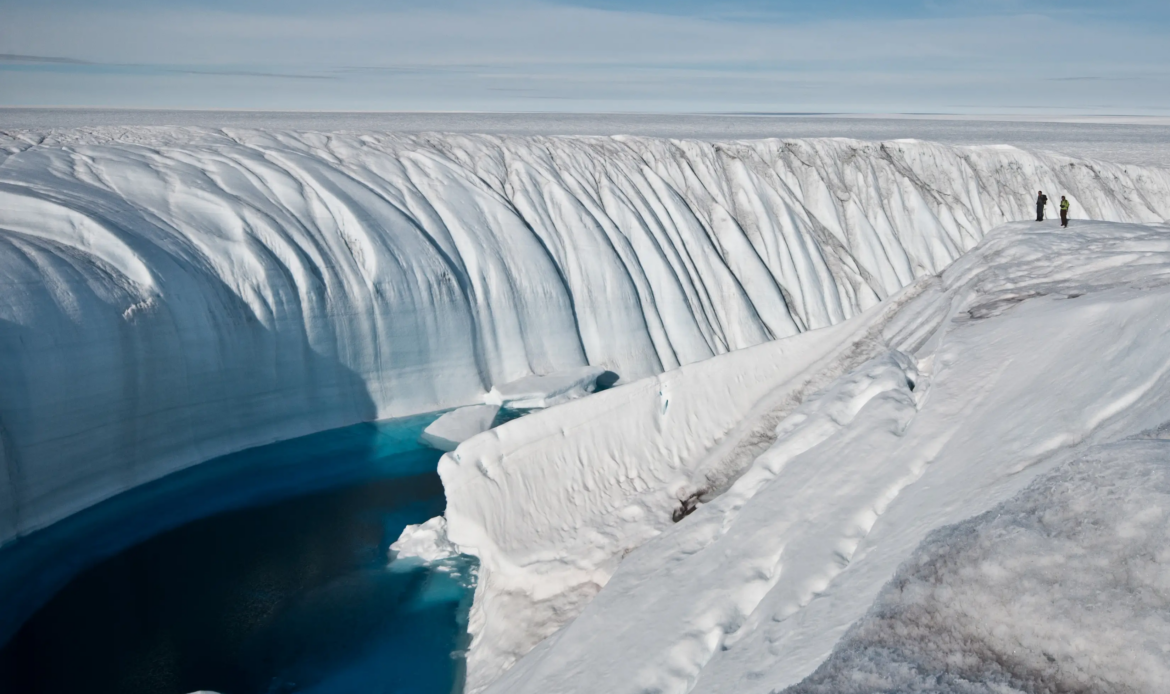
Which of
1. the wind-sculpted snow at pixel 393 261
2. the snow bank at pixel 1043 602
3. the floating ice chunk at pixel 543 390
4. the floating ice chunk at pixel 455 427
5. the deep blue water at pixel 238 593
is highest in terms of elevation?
the wind-sculpted snow at pixel 393 261

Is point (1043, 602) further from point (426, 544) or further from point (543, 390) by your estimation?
point (543, 390)

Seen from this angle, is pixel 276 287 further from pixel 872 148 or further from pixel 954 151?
pixel 954 151

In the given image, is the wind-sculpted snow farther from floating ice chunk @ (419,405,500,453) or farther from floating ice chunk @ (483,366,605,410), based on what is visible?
floating ice chunk @ (419,405,500,453)

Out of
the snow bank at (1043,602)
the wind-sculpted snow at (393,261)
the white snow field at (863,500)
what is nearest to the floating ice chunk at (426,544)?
the white snow field at (863,500)

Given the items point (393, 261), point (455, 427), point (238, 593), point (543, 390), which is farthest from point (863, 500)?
point (393, 261)

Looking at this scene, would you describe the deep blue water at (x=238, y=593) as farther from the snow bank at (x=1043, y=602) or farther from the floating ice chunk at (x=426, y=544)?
the snow bank at (x=1043, y=602)

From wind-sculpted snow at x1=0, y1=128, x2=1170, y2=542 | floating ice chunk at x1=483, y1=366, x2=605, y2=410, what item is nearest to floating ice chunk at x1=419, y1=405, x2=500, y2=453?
floating ice chunk at x1=483, y1=366, x2=605, y2=410

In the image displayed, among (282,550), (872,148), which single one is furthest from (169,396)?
(872,148)
